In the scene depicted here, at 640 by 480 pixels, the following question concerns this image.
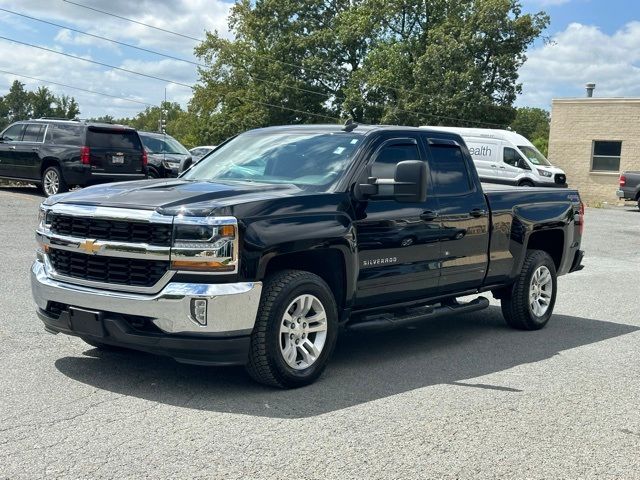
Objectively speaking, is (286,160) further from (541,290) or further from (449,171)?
(541,290)

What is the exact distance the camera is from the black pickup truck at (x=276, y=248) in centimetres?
550

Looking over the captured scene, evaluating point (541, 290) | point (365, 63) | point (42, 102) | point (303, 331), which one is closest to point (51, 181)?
point (541, 290)

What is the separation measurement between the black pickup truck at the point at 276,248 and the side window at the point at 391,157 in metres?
0.01

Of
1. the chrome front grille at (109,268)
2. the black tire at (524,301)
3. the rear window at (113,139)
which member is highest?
the rear window at (113,139)

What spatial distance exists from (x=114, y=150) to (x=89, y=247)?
14497 mm

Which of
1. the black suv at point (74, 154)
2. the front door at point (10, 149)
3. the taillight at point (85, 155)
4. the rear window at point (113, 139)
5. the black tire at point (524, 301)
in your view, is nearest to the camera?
the black tire at point (524, 301)

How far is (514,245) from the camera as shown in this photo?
8.43 m

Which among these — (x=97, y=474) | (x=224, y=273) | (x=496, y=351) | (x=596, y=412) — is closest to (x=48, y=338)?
(x=224, y=273)

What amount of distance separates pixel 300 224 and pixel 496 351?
106 inches

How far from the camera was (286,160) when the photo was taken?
23.1 ft

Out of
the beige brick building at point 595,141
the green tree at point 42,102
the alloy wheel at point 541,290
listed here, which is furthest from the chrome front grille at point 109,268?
the green tree at point 42,102

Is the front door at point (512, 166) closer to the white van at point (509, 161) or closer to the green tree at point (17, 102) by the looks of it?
the white van at point (509, 161)

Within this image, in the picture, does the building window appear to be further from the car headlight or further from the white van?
the car headlight

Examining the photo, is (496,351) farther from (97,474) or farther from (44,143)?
(44,143)
